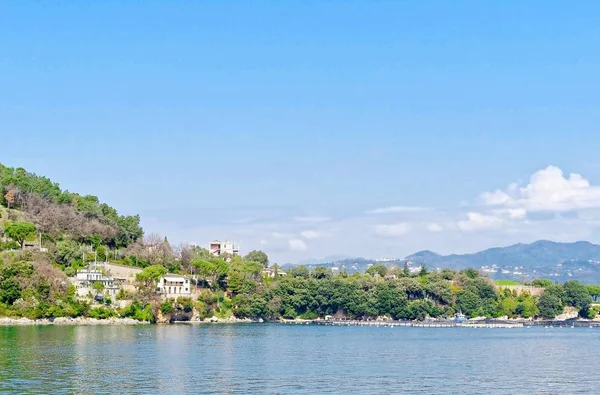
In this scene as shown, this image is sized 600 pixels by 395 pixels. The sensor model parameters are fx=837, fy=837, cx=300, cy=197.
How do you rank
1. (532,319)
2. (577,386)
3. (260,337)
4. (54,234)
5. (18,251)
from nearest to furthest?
(577,386) < (260,337) < (18,251) < (54,234) < (532,319)

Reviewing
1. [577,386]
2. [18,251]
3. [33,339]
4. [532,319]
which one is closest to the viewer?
[577,386]

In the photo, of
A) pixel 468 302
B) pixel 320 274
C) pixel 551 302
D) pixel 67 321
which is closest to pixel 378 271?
pixel 468 302

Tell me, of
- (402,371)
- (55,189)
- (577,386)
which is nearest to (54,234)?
(55,189)

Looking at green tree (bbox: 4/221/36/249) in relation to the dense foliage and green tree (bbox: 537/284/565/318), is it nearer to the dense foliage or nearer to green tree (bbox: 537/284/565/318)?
the dense foliage

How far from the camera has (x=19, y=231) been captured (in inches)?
4306

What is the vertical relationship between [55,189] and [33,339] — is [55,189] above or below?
above

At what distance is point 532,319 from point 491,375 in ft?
297

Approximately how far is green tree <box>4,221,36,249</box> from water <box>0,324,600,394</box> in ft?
89.8

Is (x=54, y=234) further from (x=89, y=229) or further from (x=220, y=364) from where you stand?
(x=220, y=364)

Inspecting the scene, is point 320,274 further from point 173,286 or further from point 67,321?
point 67,321

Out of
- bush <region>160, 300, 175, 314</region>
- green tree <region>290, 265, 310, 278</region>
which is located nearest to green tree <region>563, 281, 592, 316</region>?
green tree <region>290, 265, 310, 278</region>

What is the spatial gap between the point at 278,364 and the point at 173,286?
193ft

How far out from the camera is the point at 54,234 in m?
A: 117

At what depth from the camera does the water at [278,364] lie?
143 ft
